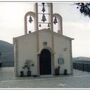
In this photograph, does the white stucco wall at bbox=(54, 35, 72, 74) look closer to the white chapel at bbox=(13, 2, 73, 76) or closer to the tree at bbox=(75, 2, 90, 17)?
the white chapel at bbox=(13, 2, 73, 76)

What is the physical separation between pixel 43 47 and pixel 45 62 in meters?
0.14

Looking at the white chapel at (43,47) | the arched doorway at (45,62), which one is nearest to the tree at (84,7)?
the white chapel at (43,47)

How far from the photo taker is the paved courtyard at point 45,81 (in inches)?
45.1

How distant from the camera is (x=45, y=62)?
120cm

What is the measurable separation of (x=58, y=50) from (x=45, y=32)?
213 millimetres

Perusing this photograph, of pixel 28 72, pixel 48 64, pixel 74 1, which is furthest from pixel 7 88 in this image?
pixel 74 1

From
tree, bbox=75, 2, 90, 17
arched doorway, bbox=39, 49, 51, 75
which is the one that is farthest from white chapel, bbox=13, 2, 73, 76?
tree, bbox=75, 2, 90, 17

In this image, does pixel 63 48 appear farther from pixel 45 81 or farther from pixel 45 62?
pixel 45 81

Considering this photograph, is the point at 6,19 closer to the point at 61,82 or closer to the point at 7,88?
the point at 7,88

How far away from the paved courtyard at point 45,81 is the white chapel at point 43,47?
0.19ft

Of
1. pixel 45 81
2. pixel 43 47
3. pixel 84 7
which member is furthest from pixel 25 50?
pixel 84 7

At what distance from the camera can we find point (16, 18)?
1176 millimetres

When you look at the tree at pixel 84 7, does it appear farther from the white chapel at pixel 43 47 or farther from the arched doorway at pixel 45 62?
the arched doorway at pixel 45 62

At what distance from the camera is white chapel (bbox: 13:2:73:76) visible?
1152 mm
